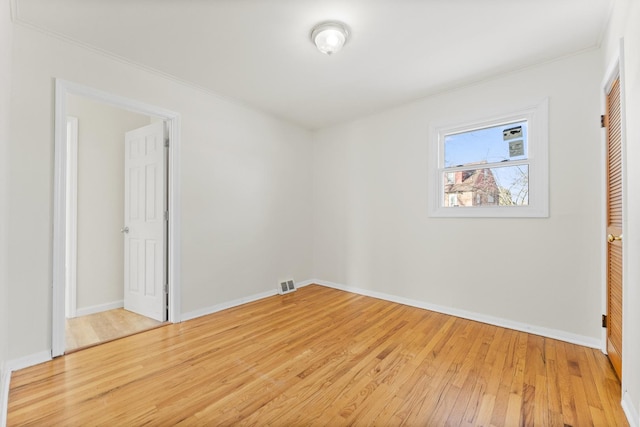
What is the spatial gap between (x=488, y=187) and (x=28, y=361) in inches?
170

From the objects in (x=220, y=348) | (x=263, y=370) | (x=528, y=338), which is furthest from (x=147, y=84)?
(x=528, y=338)

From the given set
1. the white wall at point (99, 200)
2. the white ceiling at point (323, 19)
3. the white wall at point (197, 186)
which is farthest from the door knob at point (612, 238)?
the white wall at point (99, 200)

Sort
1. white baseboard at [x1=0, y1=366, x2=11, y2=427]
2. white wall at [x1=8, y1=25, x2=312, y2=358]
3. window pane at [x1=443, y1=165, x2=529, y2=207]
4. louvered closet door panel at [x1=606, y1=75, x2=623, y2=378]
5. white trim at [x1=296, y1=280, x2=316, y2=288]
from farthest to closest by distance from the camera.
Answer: white trim at [x1=296, y1=280, x2=316, y2=288]
window pane at [x1=443, y1=165, x2=529, y2=207]
white wall at [x1=8, y1=25, x2=312, y2=358]
louvered closet door panel at [x1=606, y1=75, x2=623, y2=378]
white baseboard at [x1=0, y1=366, x2=11, y2=427]

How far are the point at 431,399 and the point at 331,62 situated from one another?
110 inches

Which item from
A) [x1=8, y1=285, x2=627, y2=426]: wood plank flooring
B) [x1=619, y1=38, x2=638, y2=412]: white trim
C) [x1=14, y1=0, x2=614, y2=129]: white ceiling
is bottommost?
[x1=8, y1=285, x2=627, y2=426]: wood plank flooring

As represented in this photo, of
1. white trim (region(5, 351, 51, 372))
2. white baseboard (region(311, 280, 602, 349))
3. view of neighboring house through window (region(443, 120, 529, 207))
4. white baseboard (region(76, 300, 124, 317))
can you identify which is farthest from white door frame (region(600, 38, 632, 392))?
white baseboard (region(76, 300, 124, 317))

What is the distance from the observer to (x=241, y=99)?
11.5ft

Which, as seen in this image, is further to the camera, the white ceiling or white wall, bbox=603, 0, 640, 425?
the white ceiling

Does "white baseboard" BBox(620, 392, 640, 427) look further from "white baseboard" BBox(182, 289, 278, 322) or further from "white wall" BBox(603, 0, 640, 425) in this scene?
"white baseboard" BBox(182, 289, 278, 322)

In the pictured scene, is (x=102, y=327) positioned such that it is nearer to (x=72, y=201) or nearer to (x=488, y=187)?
(x=72, y=201)

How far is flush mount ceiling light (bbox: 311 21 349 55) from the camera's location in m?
2.12

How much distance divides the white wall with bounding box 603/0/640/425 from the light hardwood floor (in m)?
3.64

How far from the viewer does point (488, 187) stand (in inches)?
119

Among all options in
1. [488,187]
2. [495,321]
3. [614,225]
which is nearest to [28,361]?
[495,321]
